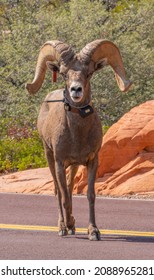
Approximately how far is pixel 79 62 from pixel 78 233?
2.32m

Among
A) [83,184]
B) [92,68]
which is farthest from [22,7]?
[92,68]

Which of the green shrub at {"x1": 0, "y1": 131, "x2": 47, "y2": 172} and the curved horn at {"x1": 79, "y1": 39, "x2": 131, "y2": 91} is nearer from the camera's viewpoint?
the curved horn at {"x1": 79, "y1": 39, "x2": 131, "y2": 91}

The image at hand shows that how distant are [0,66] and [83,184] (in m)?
14.4

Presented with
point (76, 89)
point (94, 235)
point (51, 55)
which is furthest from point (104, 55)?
point (94, 235)

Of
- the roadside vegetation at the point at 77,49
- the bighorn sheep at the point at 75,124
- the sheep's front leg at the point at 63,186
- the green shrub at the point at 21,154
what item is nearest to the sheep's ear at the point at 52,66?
the bighorn sheep at the point at 75,124

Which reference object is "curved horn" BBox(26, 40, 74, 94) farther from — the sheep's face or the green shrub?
the green shrub

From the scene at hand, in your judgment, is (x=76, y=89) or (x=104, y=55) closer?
(x=76, y=89)

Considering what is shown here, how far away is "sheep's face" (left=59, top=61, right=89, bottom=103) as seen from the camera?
14.7 meters

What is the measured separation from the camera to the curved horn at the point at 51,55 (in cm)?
1515

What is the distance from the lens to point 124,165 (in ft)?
71.9

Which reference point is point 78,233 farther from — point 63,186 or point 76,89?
point 76,89

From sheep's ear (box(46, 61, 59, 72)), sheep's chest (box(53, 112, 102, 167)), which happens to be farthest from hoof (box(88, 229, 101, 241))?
sheep's ear (box(46, 61, 59, 72))

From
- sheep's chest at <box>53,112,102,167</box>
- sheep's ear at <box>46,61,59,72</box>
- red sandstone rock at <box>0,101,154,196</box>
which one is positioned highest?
sheep's ear at <box>46,61,59,72</box>

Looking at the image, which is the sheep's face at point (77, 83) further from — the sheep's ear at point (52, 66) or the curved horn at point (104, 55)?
the sheep's ear at point (52, 66)
